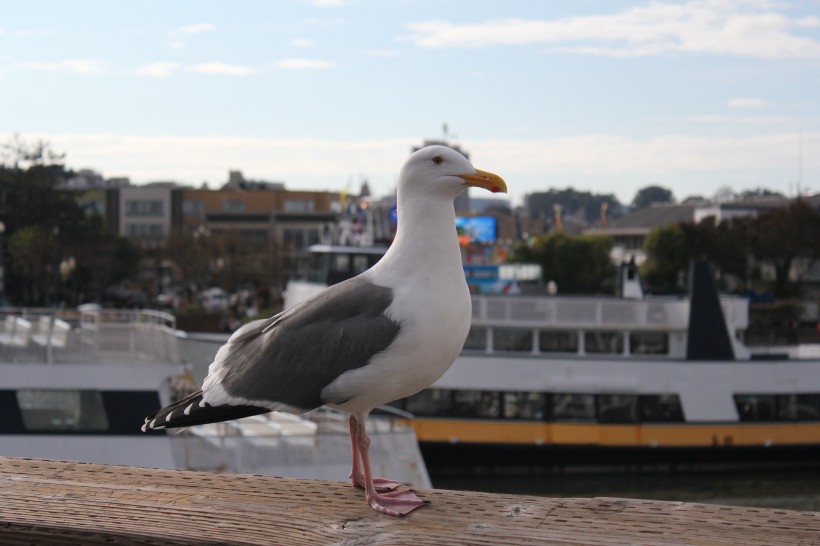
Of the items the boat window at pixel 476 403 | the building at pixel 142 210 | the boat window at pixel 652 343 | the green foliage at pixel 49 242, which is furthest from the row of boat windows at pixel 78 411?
the building at pixel 142 210

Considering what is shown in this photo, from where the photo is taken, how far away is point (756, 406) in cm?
2120

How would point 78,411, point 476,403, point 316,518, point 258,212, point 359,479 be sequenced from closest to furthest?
point 316,518 < point 359,479 < point 78,411 < point 476,403 < point 258,212

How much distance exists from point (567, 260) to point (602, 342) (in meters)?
29.8

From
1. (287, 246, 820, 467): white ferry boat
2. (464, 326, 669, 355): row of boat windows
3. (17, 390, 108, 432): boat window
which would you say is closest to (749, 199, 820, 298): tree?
(287, 246, 820, 467): white ferry boat

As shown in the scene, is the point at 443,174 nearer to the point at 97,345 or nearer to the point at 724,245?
the point at 97,345

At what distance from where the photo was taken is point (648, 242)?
5306 centimetres

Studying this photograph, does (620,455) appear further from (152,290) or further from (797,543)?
(152,290)

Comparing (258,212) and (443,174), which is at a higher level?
(258,212)

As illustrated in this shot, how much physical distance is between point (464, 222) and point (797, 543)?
31.0 metres

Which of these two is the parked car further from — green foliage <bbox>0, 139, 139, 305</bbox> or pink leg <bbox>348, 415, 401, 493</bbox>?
pink leg <bbox>348, 415, 401, 493</bbox>

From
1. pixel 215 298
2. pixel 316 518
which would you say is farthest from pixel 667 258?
pixel 316 518

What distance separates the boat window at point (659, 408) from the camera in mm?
20891

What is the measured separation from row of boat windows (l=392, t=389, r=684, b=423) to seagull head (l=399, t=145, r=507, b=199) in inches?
670

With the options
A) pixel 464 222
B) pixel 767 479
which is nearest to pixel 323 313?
pixel 767 479
